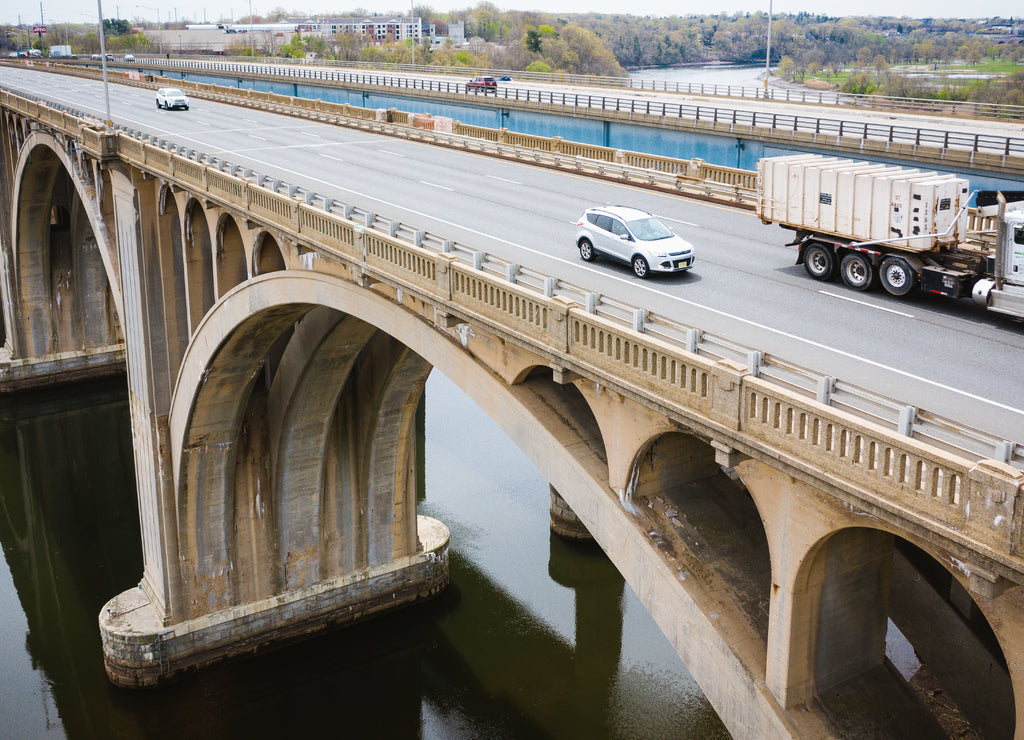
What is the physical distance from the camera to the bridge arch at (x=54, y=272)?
55250 mm

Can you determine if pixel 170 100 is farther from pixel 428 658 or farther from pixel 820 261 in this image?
pixel 820 261

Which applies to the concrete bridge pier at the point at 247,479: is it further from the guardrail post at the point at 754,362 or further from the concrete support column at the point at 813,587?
the concrete support column at the point at 813,587

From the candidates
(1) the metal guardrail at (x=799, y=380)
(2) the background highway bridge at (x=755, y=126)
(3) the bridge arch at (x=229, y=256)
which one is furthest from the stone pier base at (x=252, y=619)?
(1) the metal guardrail at (x=799, y=380)

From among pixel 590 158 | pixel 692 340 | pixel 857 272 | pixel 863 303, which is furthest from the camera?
pixel 590 158

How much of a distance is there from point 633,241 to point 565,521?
19.6m

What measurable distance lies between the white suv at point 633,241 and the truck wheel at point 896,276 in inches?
140

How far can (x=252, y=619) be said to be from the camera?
3238 cm

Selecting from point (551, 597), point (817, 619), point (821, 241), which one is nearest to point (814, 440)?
point (817, 619)

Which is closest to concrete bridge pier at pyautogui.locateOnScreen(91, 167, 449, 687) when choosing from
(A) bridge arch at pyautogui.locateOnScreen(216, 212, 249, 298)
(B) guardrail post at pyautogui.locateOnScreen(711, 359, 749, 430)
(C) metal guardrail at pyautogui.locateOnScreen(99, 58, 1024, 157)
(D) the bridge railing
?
(A) bridge arch at pyautogui.locateOnScreen(216, 212, 249, 298)

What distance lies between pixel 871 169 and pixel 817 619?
1048 cm

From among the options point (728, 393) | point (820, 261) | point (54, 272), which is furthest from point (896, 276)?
point (54, 272)

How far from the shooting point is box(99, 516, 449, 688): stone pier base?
31.0 meters

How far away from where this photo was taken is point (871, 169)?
1908 centimetres

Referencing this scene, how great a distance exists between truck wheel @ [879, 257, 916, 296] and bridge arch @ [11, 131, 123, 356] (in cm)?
4616
